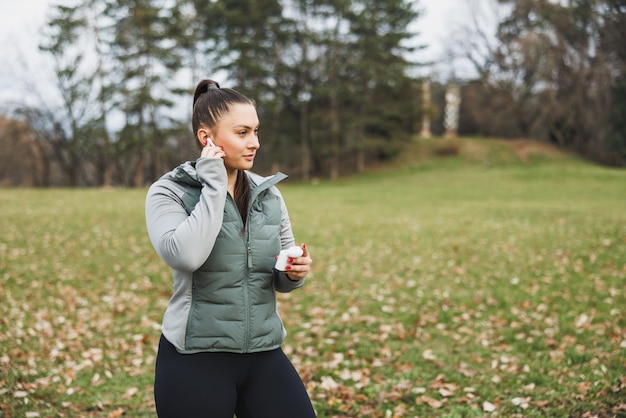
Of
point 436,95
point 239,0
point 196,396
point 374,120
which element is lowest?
point 196,396

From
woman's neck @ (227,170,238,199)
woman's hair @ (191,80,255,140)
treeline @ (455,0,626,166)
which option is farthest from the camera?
treeline @ (455,0,626,166)

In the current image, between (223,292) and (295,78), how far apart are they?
34081mm

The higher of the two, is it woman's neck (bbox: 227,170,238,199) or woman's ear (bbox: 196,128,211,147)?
woman's ear (bbox: 196,128,211,147)

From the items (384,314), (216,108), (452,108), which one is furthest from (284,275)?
(452,108)

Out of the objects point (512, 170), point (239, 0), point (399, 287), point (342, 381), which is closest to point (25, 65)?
point (239, 0)

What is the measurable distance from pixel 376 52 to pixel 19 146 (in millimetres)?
26936

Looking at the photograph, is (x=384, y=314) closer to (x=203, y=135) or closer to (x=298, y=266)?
(x=298, y=266)

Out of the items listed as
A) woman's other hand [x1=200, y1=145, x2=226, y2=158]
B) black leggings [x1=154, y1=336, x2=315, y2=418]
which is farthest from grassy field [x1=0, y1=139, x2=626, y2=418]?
woman's other hand [x1=200, y1=145, x2=226, y2=158]

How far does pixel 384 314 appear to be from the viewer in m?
7.43

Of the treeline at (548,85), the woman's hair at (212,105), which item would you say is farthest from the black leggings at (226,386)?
the treeline at (548,85)

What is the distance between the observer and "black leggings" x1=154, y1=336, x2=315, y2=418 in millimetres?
2170

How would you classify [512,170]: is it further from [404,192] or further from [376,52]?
[376,52]

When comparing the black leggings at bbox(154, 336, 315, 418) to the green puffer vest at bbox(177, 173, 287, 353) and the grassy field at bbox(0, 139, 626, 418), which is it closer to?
the green puffer vest at bbox(177, 173, 287, 353)

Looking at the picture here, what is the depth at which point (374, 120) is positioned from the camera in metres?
33.9
